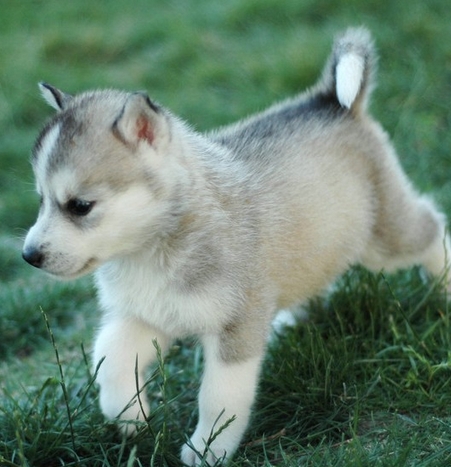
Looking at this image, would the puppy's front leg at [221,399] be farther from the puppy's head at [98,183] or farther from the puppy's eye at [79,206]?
the puppy's eye at [79,206]

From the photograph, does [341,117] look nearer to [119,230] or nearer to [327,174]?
[327,174]

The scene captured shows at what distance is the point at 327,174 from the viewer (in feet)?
14.6

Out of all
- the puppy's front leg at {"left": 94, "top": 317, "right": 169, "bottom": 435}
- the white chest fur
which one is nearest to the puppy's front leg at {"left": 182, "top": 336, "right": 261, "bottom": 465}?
the white chest fur

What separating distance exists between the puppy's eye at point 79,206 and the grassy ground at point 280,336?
0.44 meters

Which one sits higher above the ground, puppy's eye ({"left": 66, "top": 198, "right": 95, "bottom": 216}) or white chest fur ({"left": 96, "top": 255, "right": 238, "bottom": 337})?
puppy's eye ({"left": 66, "top": 198, "right": 95, "bottom": 216})

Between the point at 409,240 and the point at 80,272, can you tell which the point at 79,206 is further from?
the point at 409,240

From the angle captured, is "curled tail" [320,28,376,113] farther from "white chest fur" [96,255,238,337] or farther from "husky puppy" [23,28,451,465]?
"white chest fur" [96,255,238,337]

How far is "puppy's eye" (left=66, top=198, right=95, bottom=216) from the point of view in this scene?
3.46 metres

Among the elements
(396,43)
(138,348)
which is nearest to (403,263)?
(138,348)

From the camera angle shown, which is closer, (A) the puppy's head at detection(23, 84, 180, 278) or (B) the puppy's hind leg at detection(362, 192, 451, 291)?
(A) the puppy's head at detection(23, 84, 180, 278)

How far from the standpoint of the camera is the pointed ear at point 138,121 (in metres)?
3.52

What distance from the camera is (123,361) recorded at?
4.05 m

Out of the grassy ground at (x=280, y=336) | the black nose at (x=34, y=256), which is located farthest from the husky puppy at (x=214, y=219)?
the grassy ground at (x=280, y=336)

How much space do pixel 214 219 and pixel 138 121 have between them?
0.52m
